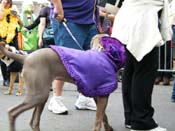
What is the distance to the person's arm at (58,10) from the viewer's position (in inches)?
204

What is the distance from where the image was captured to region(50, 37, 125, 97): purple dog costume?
4.34 meters

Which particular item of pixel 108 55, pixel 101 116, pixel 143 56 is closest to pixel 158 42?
pixel 143 56

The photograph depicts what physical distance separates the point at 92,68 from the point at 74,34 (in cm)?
135

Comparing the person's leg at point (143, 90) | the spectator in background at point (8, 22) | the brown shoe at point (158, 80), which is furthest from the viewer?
the brown shoe at point (158, 80)

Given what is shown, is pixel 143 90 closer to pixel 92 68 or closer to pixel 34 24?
pixel 92 68

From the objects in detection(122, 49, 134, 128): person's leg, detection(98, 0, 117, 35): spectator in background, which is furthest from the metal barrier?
detection(122, 49, 134, 128): person's leg

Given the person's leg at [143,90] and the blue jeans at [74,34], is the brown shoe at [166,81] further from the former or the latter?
the person's leg at [143,90]

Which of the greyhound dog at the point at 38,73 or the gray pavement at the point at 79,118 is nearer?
the greyhound dog at the point at 38,73

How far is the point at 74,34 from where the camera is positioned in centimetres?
563

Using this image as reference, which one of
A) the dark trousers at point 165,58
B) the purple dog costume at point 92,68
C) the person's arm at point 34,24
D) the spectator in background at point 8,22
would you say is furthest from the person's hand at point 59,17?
the dark trousers at point 165,58

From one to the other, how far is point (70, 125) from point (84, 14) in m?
1.43

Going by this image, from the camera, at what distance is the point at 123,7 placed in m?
4.64

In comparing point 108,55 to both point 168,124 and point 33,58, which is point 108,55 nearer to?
point 33,58

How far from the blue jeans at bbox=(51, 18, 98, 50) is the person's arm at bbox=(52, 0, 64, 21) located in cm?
26
